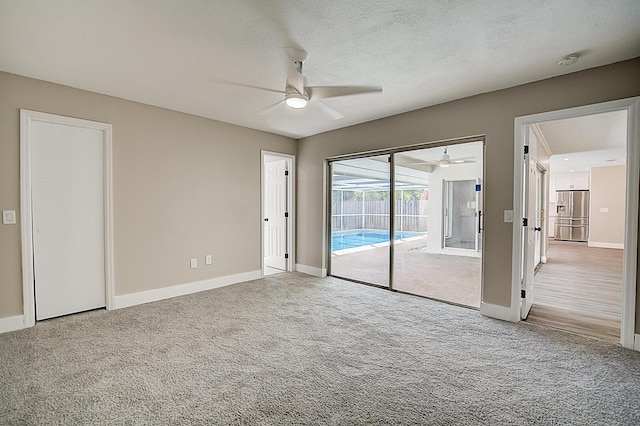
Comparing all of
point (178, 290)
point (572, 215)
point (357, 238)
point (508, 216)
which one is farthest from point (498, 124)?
point (572, 215)

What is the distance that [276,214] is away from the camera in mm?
5887

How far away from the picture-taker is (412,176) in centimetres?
634

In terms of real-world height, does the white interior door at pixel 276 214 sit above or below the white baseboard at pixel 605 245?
above

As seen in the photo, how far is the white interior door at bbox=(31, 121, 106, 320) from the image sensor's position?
3.12 m

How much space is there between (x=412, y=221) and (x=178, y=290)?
15.3ft

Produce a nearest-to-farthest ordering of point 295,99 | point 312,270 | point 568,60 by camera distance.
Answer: point 568,60, point 295,99, point 312,270

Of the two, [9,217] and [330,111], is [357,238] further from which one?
[9,217]

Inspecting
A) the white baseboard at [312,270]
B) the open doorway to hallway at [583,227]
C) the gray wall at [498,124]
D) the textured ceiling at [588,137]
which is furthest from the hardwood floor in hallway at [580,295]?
the white baseboard at [312,270]

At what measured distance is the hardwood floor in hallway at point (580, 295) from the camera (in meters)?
3.23

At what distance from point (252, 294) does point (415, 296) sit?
229cm

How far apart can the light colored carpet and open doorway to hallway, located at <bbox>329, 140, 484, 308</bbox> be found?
4.03 ft

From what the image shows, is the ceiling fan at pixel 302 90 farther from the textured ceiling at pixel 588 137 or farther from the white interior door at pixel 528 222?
the textured ceiling at pixel 588 137

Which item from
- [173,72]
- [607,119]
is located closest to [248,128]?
[173,72]

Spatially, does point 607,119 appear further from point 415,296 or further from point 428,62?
point 415,296
